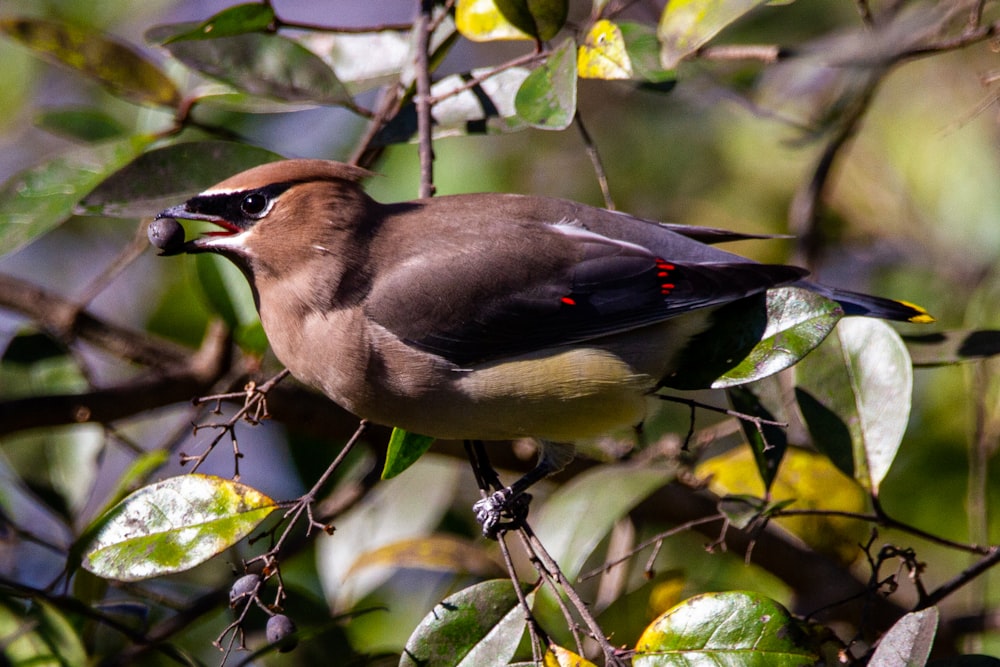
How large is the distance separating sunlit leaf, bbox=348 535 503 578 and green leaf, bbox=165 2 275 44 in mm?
1551

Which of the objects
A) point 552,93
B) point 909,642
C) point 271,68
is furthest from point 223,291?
point 909,642

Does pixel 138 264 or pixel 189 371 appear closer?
pixel 189 371

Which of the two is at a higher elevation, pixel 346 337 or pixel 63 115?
A: pixel 63 115

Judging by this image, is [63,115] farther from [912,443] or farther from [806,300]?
[912,443]

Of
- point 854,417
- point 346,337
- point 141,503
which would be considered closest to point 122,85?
point 346,337

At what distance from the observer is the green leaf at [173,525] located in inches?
89.2

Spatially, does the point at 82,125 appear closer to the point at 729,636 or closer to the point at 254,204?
the point at 254,204

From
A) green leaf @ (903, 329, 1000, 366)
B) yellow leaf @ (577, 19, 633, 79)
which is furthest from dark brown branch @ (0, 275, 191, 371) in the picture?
green leaf @ (903, 329, 1000, 366)

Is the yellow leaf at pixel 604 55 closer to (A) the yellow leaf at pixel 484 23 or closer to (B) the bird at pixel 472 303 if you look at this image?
(A) the yellow leaf at pixel 484 23

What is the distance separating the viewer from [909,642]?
76.2 inches

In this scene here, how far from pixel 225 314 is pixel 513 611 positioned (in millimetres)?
1393

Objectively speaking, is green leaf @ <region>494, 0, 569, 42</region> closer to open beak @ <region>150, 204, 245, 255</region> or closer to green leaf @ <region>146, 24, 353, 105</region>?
green leaf @ <region>146, 24, 353, 105</region>

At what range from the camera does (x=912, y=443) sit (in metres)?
3.73

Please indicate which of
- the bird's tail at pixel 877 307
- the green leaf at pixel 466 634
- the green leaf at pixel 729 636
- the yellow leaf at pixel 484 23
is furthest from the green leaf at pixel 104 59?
the green leaf at pixel 729 636
